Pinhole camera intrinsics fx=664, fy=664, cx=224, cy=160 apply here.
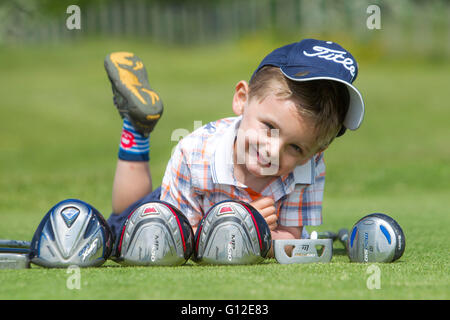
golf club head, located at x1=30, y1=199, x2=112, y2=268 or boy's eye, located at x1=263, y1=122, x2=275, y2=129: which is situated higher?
boy's eye, located at x1=263, y1=122, x2=275, y2=129

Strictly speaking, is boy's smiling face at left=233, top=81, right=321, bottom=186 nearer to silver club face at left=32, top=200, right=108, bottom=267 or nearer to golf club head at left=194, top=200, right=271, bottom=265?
golf club head at left=194, top=200, right=271, bottom=265

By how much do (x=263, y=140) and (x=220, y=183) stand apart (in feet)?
1.33

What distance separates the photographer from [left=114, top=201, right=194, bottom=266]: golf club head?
255cm

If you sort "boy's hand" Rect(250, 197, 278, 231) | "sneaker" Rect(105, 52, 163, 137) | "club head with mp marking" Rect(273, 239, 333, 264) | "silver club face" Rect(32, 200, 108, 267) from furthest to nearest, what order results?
"sneaker" Rect(105, 52, 163, 137)
"boy's hand" Rect(250, 197, 278, 231)
"club head with mp marking" Rect(273, 239, 333, 264)
"silver club face" Rect(32, 200, 108, 267)

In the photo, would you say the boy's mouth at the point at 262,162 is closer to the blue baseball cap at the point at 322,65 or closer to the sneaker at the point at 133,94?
the blue baseball cap at the point at 322,65

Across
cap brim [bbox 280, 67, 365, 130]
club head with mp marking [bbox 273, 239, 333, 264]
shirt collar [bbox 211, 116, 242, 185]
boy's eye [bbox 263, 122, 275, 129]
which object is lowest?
club head with mp marking [bbox 273, 239, 333, 264]

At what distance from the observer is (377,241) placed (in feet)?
9.25

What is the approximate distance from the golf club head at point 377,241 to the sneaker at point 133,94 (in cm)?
125

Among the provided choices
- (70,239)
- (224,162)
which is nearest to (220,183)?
(224,162)

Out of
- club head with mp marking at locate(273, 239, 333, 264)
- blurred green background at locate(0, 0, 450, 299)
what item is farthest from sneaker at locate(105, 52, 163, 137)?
blurred green background at locate(0, 0, 450, 299)
